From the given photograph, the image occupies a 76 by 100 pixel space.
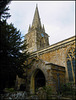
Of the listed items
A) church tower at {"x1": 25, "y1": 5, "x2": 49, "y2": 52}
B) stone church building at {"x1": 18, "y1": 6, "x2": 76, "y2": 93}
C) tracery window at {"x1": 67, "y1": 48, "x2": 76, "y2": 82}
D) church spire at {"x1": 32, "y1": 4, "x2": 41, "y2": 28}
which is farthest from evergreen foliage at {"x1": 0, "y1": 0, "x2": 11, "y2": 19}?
church spire at {"x1": 32, "y1": 4, "x2": 41, "y2": 28}

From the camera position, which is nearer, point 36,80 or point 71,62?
point 71,62

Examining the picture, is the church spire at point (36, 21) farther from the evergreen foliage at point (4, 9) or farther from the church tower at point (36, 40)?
the evergreen foliage at point (4, 9)

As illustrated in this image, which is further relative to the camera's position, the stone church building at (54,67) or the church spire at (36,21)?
the church spire at (36,21)

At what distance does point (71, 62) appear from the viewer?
12594 mm

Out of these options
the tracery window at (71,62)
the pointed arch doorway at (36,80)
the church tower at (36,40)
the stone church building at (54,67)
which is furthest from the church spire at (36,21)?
the pointed arch doorway at (36,80)

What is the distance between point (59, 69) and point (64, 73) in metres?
1.29

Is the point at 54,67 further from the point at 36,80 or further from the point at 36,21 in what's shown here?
the point at 36,21

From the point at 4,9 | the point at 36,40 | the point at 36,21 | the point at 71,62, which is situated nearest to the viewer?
the point at 4,9

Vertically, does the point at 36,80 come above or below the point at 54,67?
below

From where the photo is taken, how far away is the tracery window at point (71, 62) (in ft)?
39.8

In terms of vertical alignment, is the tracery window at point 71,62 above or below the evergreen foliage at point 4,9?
below

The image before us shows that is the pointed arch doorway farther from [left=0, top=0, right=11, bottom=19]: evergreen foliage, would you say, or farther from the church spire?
the church spire

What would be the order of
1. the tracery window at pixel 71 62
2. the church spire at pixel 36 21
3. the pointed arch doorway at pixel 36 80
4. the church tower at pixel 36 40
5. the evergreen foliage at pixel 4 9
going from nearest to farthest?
1. the evergreen foliage at pixel 4 9
2. the tracery window at pixel 71 62
3. the pointed arch doorway at pixel 36 80
4. the church tower at pixel 36 40
5. the church spire at pixel 36 21

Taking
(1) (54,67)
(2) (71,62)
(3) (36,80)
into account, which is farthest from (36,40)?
(1) (54,67)
